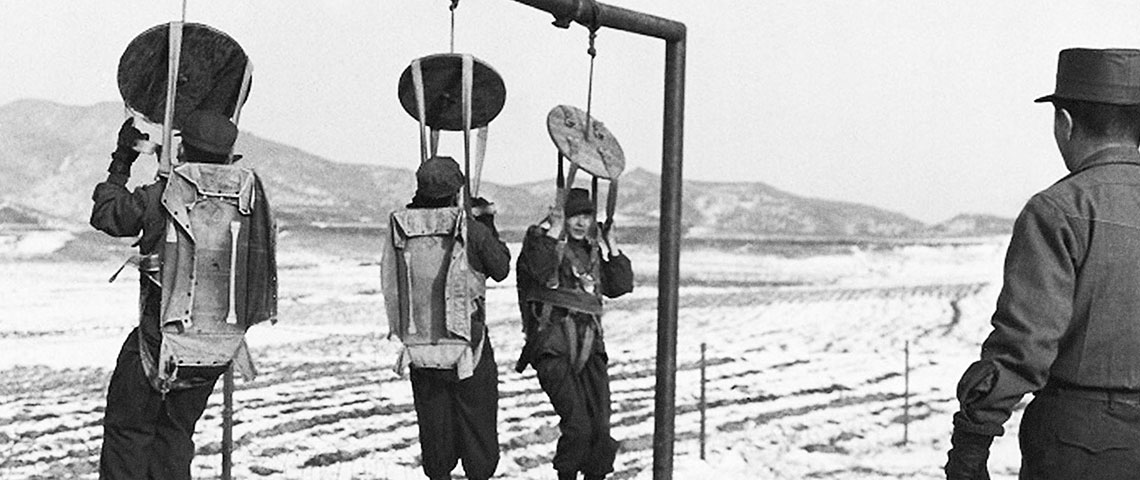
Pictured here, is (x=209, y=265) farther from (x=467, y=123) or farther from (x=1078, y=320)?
(x=1078, y=320)

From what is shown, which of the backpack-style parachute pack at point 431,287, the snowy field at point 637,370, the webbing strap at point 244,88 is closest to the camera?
the webbing strap at point 244,88

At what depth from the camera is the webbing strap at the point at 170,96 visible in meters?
5.24

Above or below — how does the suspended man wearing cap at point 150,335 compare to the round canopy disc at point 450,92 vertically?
below

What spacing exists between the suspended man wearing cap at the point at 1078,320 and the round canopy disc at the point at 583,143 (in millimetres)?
2767

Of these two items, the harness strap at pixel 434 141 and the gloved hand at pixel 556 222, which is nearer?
the harness strap at pixel 434 141

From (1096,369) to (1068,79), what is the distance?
0.78 meters

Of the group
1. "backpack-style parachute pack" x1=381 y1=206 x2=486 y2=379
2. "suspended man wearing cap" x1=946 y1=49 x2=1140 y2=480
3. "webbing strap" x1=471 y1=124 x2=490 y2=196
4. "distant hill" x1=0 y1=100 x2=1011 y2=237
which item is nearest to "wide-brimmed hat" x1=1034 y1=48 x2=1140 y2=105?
"suspended man wearing cap" x1=946 y1=49 x2=1140 y2=480

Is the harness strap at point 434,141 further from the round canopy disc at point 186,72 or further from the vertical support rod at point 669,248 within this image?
the round canopy disc at point 186,72

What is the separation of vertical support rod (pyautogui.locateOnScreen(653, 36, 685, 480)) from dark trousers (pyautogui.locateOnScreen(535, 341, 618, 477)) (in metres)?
0.77

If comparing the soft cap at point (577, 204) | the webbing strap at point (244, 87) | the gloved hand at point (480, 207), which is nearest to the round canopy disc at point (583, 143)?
the soft cap at point (577, 204)

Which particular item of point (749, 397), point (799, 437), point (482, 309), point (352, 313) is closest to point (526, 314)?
point (482, 309)

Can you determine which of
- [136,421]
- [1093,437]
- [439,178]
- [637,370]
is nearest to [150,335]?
[136,421]

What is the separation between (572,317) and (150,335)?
2412mm

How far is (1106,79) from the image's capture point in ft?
14.3
